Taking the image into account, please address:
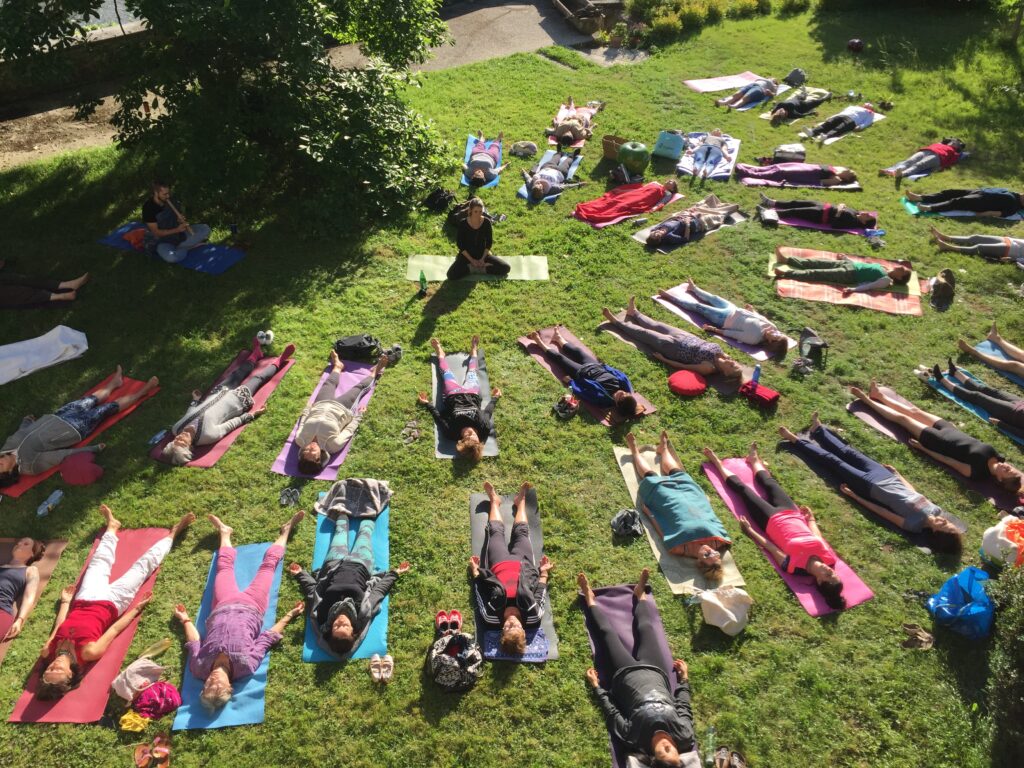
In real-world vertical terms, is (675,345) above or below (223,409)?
below

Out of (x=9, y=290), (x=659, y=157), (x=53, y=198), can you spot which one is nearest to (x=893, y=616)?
(x=659, y=157)

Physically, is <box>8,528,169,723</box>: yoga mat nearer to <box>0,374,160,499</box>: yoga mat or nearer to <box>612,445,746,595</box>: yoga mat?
<box>0,374,160,499</box>: yoga mat

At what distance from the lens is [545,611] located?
7234mm

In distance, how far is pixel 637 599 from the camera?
724 centimetres

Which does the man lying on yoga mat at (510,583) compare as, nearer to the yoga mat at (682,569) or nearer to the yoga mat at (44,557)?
the yoga mat at (682,569)

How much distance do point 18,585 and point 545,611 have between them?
5.64 m

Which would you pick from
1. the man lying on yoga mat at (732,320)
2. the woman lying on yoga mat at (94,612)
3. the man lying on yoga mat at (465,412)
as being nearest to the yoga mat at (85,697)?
the woman lying on yoga mat at (94,612)

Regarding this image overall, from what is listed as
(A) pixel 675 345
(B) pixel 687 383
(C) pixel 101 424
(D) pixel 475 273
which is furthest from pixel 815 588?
(C) pixel 101 424

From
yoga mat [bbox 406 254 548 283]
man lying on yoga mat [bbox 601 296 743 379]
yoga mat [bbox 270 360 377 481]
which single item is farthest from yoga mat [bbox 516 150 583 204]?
yoga mat [bbox 270 360 377 481]

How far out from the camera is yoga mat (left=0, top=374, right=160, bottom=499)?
27.3 ft

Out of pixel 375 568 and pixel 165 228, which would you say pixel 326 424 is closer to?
pixel 375 568

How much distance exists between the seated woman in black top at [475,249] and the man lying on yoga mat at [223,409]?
10.4 feet

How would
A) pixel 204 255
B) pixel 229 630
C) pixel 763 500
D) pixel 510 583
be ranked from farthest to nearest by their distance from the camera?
pixel 204 255, pixel 763 500, pixel 510 583, pixel 229 630

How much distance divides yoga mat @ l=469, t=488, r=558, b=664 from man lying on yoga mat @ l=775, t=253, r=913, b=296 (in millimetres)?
6392
